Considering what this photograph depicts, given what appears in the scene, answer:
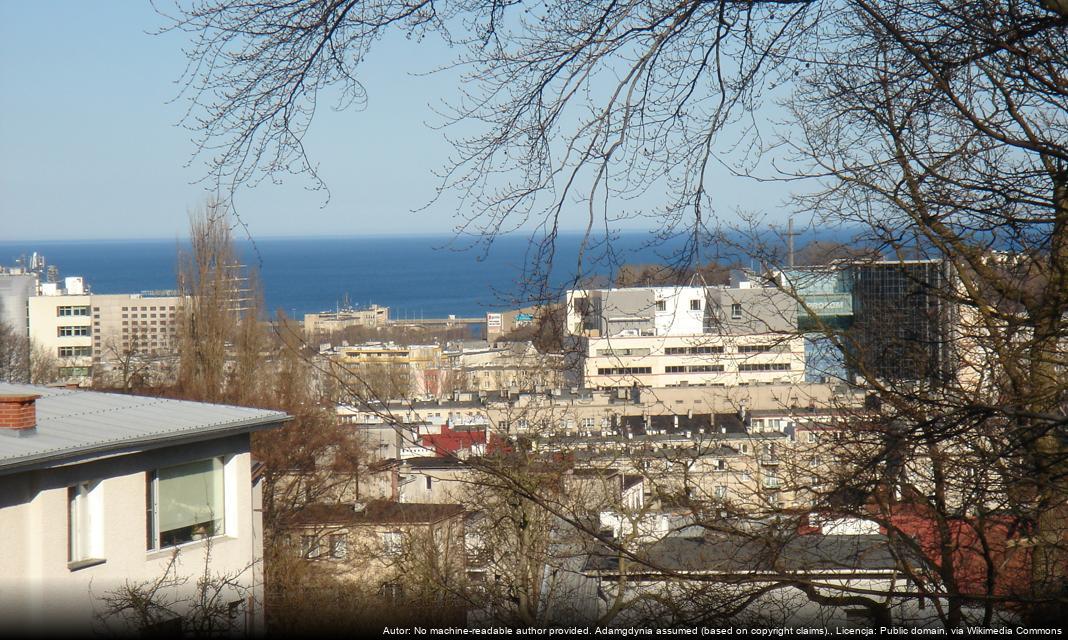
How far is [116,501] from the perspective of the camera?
8.13 m

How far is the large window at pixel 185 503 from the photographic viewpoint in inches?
337

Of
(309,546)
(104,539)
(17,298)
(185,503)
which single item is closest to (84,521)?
(104,539)

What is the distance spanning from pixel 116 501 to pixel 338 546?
7.28 meters

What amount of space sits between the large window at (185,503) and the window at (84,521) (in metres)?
0.50

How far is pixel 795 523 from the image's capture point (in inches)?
173

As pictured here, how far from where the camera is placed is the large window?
8.55 m

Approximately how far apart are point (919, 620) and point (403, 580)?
22.5ft

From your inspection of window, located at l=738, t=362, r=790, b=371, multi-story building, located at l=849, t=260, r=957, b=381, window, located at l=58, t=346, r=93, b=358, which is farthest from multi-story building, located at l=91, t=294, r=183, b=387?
multi-story building, located at l=849, t=260, r=957, b=381

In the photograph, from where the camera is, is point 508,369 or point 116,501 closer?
point 508,369

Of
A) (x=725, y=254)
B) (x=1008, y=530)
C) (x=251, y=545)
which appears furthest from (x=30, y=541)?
(x=1008, y=530)

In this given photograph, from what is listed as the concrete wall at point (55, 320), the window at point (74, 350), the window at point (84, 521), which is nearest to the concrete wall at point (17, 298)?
the concrete wall at point (55, 320)

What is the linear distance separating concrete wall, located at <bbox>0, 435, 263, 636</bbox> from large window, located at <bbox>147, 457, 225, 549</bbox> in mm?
83

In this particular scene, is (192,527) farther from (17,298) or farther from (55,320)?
(17,298)

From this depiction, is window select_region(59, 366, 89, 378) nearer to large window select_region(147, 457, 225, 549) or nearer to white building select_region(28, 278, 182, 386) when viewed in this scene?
white building select_region(28, 278, 182, 386)
